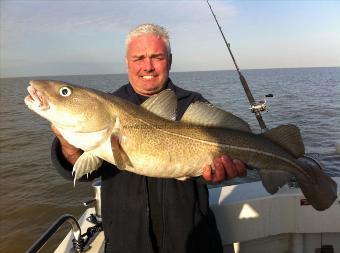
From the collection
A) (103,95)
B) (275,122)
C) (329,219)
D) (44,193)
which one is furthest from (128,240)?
(275,122)

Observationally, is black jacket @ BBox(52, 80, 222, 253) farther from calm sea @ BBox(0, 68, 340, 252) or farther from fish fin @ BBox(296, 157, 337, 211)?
calm sea @ BBox(0, 68, 340, 252)

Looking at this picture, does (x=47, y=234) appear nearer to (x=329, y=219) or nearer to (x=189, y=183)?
(x=189, y=183)

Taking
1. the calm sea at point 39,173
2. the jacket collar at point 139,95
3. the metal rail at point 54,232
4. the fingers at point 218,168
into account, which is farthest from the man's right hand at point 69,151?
the calm sea at point 39,173

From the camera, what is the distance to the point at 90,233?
3.99 meters

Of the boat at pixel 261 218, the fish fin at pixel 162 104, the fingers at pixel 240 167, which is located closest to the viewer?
the fish fin at pixel 162 104

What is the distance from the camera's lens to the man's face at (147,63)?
352 cm

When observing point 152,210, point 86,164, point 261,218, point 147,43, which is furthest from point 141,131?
point 261,218


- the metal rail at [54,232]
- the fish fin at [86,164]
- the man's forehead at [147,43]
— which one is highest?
the man's forehead at [147,43]

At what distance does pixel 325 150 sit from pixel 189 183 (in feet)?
40.8

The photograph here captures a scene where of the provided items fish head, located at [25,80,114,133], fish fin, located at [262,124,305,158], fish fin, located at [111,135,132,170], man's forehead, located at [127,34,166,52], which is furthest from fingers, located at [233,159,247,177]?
man's forehead, located at [127,34,166,52]

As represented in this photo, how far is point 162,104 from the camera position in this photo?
2875 millimetres

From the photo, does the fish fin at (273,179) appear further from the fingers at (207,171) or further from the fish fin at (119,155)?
the fish fin at (119,155)

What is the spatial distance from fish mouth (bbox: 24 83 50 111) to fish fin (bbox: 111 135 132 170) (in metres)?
0.54

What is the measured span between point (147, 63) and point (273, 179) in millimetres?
1585
